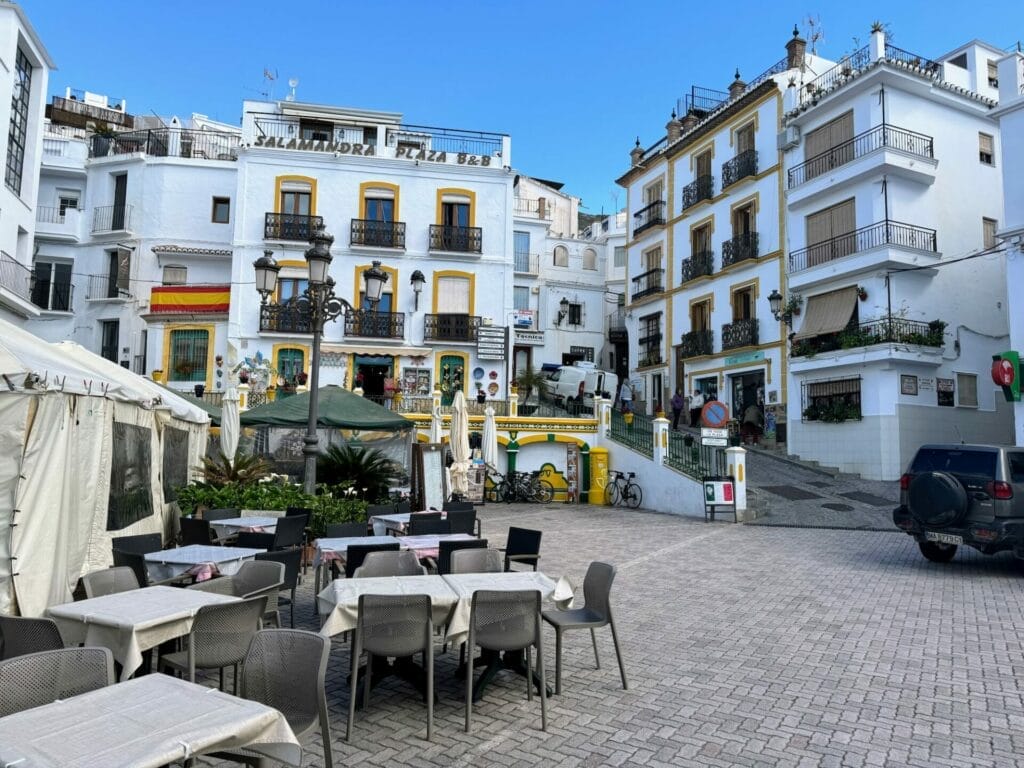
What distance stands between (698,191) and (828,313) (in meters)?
8.88

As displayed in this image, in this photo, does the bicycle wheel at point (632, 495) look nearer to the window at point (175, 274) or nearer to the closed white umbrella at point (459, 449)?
the closed white umbrella at point (459, 449)

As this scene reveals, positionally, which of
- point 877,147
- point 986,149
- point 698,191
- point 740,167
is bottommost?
point 877,147

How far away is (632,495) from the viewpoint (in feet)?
65.0

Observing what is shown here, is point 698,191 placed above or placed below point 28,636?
above

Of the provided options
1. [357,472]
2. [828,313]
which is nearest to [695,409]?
[828,313]

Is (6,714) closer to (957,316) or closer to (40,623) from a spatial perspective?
(40,623)

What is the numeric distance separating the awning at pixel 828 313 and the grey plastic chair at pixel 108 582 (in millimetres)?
22145

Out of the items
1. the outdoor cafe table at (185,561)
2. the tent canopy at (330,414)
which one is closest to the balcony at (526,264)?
the tent canopy at (330,414)

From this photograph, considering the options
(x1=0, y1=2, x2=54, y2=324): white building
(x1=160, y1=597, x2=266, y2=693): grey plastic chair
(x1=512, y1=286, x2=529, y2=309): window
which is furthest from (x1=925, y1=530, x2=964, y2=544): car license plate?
(x1=512, y1=286, x2=529, y2=309): window

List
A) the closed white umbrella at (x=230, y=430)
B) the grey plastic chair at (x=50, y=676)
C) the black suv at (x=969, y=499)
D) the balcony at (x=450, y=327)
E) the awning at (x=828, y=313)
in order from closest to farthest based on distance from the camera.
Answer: the grey plastic chair at (x=50, y=676), the black suv at (x=969, y=499), the closed white umbrella at (x=230, y=430), the awning at (x=828, y=313), the balcony at (x=450, y=327)

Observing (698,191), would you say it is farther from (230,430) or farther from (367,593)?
(367,593)

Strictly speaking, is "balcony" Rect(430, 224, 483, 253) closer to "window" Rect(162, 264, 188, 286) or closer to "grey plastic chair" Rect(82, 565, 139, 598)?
"window" Rect(162, 264, 188, 286)

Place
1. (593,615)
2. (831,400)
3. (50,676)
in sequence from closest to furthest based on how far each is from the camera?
(50,676) → (593,615) → (831,400)

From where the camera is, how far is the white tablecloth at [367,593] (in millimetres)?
4551
